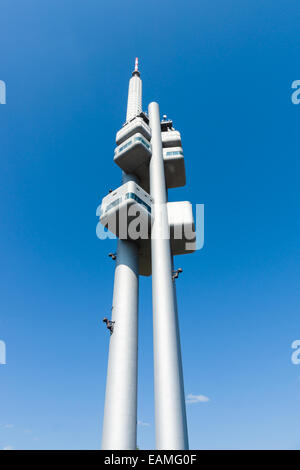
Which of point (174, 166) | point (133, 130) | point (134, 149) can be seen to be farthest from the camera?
point (174, 166)

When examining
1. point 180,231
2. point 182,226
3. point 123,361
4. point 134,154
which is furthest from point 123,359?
point 134,154

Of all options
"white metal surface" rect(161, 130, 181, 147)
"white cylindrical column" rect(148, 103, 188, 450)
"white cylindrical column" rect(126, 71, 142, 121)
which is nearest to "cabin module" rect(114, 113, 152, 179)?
"white metal surface" rect(161, 130, 181, 147)

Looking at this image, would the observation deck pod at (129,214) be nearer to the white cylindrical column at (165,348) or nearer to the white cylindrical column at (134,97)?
the white cylindrical column at (165,348)

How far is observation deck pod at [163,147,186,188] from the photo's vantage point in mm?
37406

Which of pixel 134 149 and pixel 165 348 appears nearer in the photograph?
pixel 165 348

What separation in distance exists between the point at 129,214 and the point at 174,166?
1198 centimetres

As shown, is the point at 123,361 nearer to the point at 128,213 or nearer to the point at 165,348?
the point at 165,348

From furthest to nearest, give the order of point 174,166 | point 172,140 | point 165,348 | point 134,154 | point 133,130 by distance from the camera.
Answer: point 172,140 < point 174,166 < point 133,130 < point 134,154 < point 165,348

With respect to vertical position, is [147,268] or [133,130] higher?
[133,130]

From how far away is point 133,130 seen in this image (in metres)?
37.1

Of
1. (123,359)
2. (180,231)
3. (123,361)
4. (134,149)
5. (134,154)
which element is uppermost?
(134,149)

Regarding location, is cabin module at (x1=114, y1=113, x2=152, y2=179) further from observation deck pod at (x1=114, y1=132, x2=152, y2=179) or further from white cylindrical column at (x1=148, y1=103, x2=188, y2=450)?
white cylindrical column at (x1=148, y1=103, x2=188, y2=450)

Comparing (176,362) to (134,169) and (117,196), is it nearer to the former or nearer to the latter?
(117,196)
